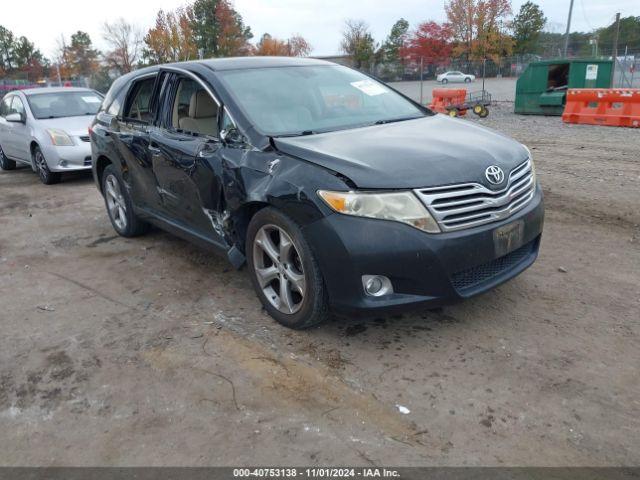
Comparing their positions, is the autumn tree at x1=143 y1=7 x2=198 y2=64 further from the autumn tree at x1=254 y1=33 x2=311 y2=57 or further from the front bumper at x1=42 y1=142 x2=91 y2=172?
the front bumper at x1=42 y1=142 x2=91 y2=172

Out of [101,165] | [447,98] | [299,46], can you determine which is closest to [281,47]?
[299,46]

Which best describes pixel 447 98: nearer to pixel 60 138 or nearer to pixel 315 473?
pixel 60 138

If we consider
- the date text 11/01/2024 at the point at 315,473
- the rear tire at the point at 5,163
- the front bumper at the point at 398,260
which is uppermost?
the front bumper at the point at 398,260

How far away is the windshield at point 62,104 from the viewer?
9.74 m

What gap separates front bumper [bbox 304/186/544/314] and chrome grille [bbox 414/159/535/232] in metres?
0.06

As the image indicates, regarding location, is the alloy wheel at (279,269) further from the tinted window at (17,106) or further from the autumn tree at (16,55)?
the autumn tree at (16,55)

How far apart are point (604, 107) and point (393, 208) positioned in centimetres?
1212

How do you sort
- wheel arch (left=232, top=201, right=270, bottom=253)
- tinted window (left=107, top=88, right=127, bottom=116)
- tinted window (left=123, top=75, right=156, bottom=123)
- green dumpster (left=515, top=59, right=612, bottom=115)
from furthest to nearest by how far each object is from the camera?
1. green dumpster (left=515, top=59, right=612, bottom=115)
2. tinted window (left=107, top=88, right=127, bottom=116)
3. tinted window (left=123, top=75, right=156, bottom=123)
4. wheel arch (left=232, top=201, right=270, bottom=253)

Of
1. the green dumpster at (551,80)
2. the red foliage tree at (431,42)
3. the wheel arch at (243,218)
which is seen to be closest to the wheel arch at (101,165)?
the wheel arch at (243,218)

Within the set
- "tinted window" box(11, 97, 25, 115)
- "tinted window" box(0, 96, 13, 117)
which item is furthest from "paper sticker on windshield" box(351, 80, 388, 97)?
"tinted window" box(0, 96, 13, 117)

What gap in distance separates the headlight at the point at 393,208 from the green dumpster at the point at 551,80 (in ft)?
46.9

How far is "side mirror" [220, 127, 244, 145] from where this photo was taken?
371 centimetres

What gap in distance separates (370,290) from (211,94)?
1964 millimetres

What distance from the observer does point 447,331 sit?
355cm
